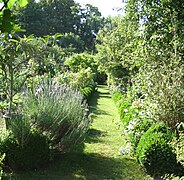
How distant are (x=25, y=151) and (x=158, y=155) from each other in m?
2.05

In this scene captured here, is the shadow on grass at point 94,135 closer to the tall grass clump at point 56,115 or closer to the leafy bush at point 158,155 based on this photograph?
the tall grass clump at point 56,115

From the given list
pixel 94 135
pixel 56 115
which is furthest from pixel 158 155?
pixel 94 135

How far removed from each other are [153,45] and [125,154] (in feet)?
9.93

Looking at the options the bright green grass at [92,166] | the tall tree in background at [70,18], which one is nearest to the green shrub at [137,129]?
the bright green grass at [92,166]

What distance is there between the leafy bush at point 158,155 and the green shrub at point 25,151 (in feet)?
5.16

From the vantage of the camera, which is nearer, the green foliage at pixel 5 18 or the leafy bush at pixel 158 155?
the green foliage at pixel 5 18

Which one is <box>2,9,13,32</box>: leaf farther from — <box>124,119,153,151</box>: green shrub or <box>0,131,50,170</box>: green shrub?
<box>124,119,153,151</box>: green shrub

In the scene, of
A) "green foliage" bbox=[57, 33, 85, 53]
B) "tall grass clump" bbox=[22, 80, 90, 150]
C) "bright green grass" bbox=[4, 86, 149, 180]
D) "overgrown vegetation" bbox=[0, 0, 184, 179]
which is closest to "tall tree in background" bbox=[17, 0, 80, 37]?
"green foliage" bbox=[57, 33, 85, 53]

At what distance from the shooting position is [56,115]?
201 inches

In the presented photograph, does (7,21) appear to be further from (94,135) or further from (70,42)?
(70,42)

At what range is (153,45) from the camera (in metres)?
7.37

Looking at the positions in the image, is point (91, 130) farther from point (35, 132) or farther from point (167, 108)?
point (35, 132)

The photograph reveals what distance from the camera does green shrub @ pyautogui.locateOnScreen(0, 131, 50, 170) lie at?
4504 millimetres

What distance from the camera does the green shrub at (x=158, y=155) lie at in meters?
4.29
